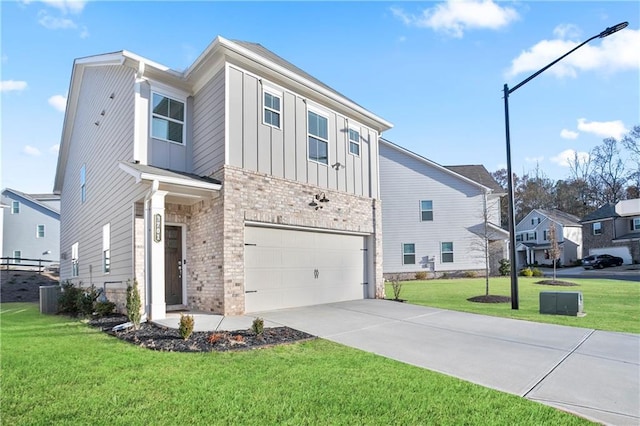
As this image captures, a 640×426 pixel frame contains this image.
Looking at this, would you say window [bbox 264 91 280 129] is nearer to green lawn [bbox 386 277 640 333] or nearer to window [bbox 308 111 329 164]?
window [bbox 308 111 329 164]

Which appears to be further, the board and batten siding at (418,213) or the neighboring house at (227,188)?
the board and batten siding at (418,213)

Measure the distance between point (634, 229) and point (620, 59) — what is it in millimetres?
33412

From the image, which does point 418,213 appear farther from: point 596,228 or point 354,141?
point 596,228

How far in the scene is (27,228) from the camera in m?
30.7

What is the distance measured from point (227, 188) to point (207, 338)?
12.7ft

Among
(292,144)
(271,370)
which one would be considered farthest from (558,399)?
(292,144)

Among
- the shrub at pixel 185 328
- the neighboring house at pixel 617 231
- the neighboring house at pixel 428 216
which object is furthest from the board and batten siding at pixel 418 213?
the neighboring house at pixel 617 231

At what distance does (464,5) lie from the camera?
10.0 meters

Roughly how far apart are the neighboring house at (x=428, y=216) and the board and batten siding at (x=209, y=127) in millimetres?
16077

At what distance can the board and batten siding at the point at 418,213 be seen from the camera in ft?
82.4

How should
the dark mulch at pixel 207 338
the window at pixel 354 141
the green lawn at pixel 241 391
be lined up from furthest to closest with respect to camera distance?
1. the window at pixel 354 141
2. the dark mulch at pixel 207 338
3. the green lawn at pixel 241 391

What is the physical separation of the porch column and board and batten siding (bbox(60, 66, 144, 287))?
2.99 feet

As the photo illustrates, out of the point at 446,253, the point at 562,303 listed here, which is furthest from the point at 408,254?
the point at 562,303

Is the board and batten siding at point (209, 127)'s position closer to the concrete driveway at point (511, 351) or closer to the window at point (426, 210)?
the concrete driveway at point (511, 351)
